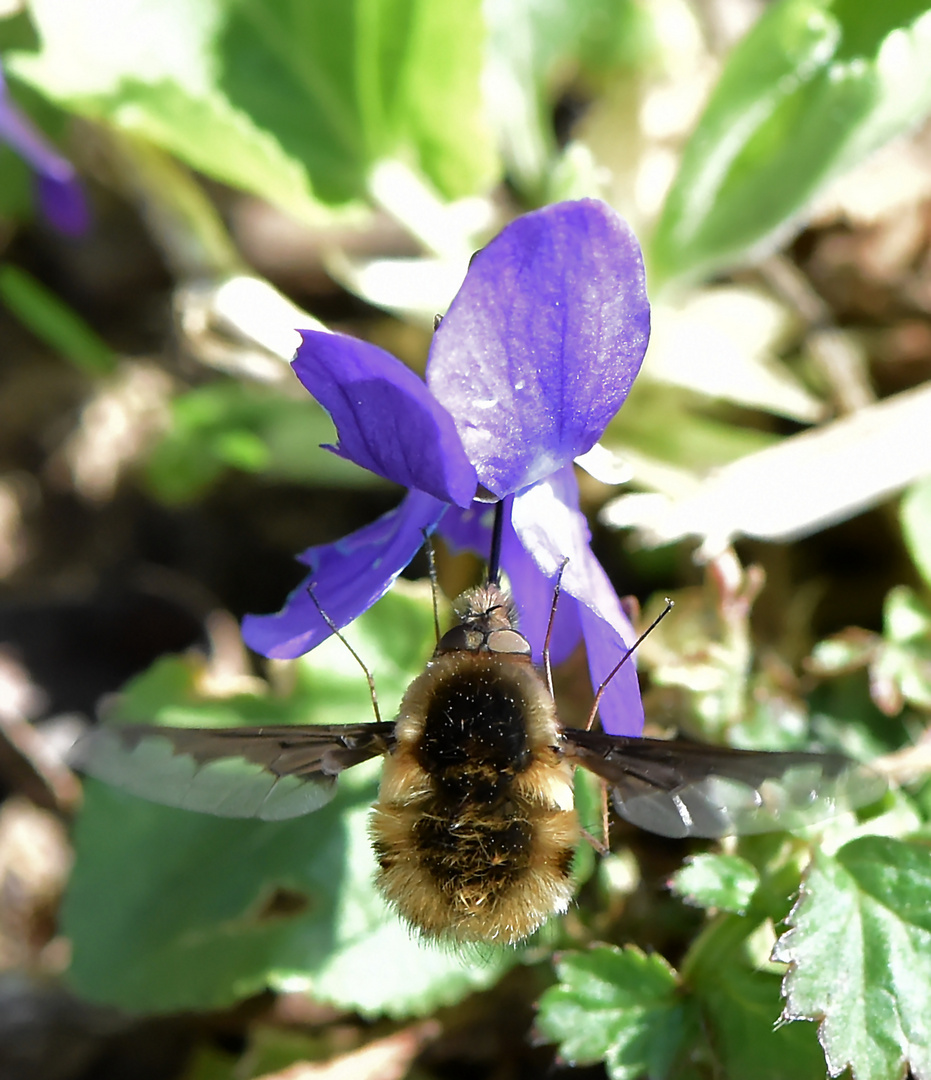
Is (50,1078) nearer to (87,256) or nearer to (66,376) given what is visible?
(66,376)

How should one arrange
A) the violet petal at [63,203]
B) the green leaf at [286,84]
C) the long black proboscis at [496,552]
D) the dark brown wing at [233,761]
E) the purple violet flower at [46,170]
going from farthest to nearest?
1. the violet petal at [63,203]
2. the purple violet flower at [46,170]
3. the green leaf at [286,84]
4. the long black proboscis at [496,552]
5. the dark brown wing at [233,761]

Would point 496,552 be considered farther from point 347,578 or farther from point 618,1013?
point 618,1013

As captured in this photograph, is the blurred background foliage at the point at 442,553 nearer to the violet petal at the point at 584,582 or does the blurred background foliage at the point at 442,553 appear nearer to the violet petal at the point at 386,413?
the violet petal at the point at 584,582

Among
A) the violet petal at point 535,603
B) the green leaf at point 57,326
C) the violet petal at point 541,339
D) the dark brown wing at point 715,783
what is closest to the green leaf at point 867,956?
the dark brown wing at point 715,783

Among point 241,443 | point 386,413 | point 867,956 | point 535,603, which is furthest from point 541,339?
point 241,443

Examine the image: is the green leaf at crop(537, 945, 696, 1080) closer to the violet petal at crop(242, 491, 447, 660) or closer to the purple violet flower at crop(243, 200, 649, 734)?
the purple violet flower at crop(243, 200, 649, 734)
